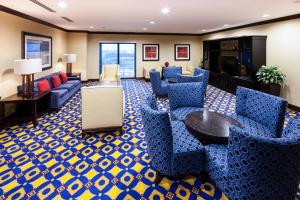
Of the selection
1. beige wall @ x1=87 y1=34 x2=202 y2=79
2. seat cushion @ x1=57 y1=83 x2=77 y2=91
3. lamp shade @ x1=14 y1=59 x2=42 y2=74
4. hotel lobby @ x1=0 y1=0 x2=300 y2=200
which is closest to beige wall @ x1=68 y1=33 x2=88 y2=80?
beige wall @ x1=87 y1=34 x2=202 y2=79

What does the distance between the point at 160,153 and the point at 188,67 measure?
9153 millimetres

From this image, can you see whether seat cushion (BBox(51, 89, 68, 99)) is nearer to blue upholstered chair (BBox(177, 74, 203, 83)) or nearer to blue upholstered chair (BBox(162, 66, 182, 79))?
blue upholstered chair (BBox(177, 74, 203, 83))

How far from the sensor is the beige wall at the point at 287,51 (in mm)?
5383

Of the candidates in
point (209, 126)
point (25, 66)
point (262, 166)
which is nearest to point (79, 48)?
point (25, 66)

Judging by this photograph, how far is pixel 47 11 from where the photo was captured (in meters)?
4.95

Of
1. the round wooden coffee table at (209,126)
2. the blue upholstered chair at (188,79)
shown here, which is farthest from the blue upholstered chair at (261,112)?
the blue upholstered chair at (188,79)

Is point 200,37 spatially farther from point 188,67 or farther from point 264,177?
point 264,177

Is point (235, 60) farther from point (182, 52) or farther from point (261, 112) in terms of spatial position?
point (261, 112)

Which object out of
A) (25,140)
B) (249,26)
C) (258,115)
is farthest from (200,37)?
(25,140)

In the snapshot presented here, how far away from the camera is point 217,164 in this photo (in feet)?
6.54

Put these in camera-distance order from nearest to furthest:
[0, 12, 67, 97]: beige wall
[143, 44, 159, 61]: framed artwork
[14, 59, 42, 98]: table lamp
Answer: [14, 59, 42, 98]: table lamp
[0, 12, 67, 97]: beige wall
[143, 44, 159, 61]: framed artwork

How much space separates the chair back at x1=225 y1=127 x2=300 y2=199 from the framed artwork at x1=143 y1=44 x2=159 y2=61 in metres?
9.82

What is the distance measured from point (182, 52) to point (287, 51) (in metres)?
6.25

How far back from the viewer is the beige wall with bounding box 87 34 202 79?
1032cm
